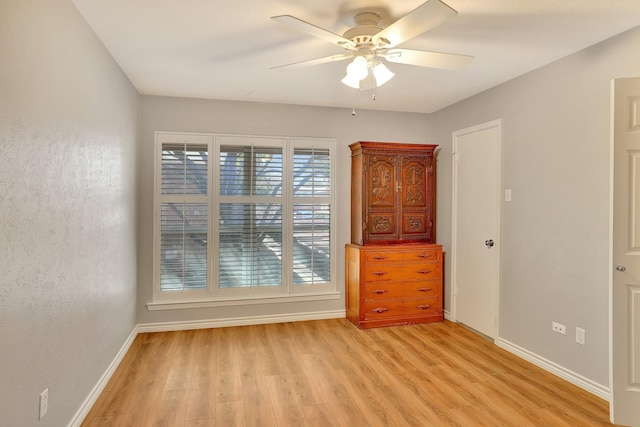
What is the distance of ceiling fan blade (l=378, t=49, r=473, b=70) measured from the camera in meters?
2.25

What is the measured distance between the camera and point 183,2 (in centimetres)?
214

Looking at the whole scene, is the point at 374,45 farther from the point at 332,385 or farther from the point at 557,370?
the point at 557,370

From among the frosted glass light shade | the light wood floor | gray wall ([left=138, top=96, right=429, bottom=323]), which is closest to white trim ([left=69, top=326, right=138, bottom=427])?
the light wood floor

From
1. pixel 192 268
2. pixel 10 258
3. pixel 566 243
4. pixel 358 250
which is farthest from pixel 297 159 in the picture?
pixel 10 258

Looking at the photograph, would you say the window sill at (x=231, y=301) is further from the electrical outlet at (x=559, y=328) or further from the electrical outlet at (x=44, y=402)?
the electrical outlet at (x=559, y=328)

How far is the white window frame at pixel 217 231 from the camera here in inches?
156

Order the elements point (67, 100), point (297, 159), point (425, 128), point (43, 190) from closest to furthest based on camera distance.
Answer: point (43, 190) < point (67, 100) < point (297, 159) < point (425, 128)

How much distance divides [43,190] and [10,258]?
41cm

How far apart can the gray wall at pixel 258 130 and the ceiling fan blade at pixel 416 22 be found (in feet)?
7.28

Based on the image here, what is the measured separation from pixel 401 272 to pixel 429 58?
252cm

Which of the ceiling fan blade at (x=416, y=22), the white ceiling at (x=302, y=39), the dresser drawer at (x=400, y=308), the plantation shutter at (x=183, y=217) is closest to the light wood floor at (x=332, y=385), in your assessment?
the dresser drawer at (x=400, y=308)

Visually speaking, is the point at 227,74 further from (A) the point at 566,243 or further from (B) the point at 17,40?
(A) the point at 566,243

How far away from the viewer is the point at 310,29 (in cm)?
199

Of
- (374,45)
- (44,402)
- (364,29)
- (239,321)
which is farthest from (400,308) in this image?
(44,402)
